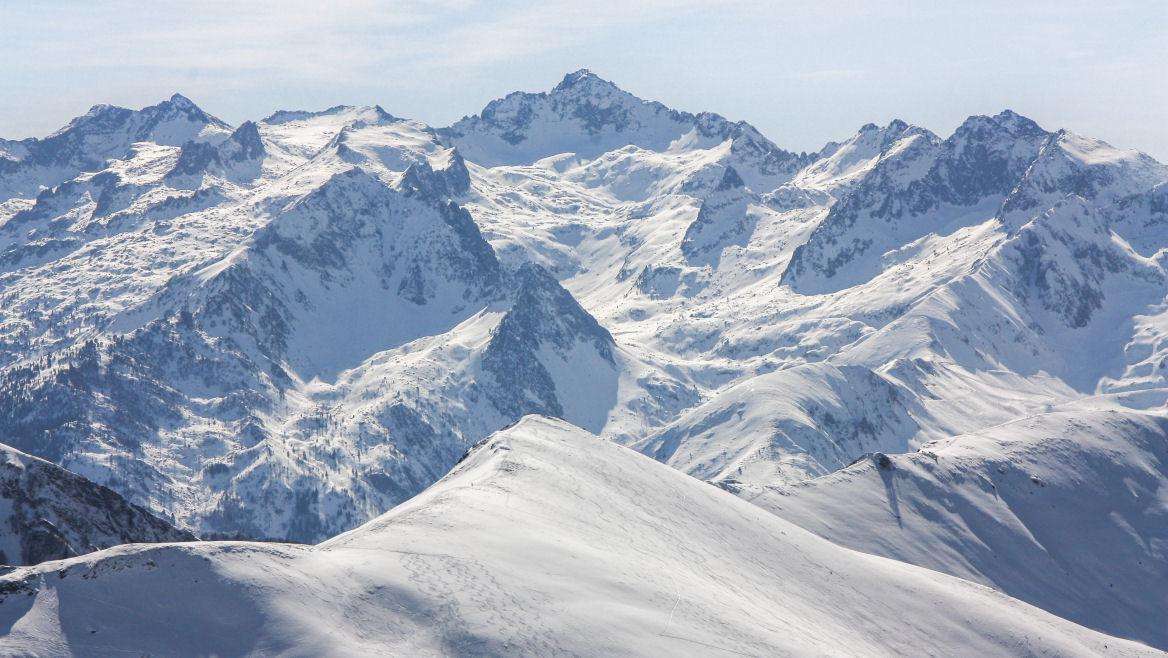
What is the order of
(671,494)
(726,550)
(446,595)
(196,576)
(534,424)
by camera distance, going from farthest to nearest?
1. (534,424)
2. (671,494)
3. (726,550)
4. (446,595)
5. (196,576)

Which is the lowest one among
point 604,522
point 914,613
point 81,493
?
point 914,613

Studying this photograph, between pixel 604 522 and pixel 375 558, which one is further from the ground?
pixel 375 558

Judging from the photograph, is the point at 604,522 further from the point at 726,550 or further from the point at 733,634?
the point at 733,634

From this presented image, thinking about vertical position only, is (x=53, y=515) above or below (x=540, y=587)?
above

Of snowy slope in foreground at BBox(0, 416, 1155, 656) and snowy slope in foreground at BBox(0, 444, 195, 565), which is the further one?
snowy slope in foreground at BBox(0, 444, 195, 565)

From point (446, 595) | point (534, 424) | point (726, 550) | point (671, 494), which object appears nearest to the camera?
A: point (446, 595)

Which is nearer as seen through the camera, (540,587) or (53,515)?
(540,587)

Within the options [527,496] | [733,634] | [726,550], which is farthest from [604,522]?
[733,634]

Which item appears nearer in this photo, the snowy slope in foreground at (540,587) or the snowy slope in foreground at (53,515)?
the snowy slope in foreground at (540,587)
